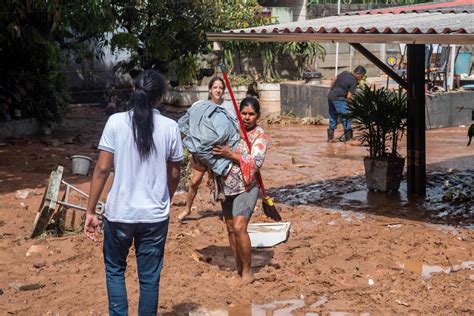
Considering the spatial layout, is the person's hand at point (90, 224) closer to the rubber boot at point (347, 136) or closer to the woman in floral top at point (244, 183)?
the woman in floral top at point (244, 183)

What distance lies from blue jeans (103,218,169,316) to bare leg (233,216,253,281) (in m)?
1.59

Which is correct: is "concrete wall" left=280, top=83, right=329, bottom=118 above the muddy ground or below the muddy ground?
above

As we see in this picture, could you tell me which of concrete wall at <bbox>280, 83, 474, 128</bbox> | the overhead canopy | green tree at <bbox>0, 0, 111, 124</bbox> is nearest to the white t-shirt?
the overhead canopy

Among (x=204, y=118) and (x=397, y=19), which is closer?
(x=204, y=118)

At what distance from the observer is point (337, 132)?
17938 mm

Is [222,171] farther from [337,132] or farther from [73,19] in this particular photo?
[337,132]

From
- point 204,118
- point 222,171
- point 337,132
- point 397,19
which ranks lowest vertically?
point 337,132

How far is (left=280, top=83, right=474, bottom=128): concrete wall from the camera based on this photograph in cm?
1827

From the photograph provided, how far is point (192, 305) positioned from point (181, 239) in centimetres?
209

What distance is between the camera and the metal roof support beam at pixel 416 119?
10570 mm

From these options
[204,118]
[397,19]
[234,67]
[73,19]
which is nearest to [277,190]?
[397,19]

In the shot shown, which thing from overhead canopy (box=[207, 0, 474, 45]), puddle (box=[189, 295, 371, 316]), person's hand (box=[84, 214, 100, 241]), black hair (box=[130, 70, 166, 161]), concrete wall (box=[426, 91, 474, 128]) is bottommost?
puddle (box=[189, 295, 371, 316])

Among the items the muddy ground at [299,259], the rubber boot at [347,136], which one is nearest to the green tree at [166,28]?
the rubber boot at [347,136]

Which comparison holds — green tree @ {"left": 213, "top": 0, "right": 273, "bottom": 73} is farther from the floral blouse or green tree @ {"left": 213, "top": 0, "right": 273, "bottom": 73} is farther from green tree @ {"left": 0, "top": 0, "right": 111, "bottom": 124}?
the floral blouse
